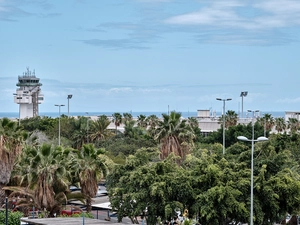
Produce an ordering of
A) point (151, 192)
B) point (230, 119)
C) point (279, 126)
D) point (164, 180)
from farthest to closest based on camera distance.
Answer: point (230, 119), point (279, 126), point (164, 180), point (151, 192)

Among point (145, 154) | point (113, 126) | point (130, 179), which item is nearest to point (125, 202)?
point (130, 179)

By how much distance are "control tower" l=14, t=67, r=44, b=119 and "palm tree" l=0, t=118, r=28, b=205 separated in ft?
312

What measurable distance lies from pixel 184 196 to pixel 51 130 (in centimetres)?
6350

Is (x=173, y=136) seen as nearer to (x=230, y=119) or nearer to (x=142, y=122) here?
(x=142, y=122)

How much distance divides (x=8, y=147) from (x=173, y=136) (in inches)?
735

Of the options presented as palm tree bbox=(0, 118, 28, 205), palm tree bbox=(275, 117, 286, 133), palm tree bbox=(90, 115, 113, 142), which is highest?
palm tree bbox=(275, 117, 286, 133)

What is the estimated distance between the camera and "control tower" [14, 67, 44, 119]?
14400cm

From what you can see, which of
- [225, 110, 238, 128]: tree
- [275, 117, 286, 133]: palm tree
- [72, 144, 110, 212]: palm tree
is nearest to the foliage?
[72, 144, 110, 212]: palm tree

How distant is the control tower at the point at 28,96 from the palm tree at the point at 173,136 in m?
85.6

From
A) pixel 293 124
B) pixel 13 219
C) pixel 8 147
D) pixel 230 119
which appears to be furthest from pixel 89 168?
pixel 293 124

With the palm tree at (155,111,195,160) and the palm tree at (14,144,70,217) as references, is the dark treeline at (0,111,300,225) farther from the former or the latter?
the palm tree at (155,111,195,160)

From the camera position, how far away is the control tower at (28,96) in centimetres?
14400

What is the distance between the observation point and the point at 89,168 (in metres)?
45.6

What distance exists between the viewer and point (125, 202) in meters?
36.6
